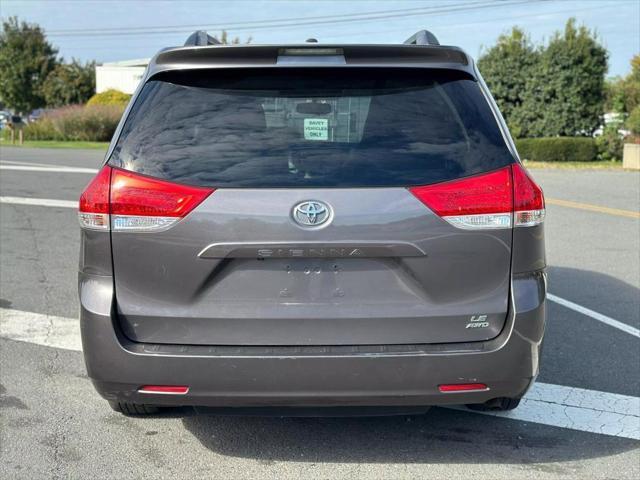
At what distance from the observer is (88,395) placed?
4.37 metres

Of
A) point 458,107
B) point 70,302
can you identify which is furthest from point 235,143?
point 70,302

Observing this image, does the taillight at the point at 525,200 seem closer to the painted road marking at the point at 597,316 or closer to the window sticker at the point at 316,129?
the window sticker at the point at 316,129

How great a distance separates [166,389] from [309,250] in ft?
2.74

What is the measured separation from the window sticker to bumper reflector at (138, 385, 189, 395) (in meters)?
1.16

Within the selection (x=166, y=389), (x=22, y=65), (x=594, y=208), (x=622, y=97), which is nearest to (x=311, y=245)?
(x=166, y=389)

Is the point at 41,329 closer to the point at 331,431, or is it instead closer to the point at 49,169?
the point at 331,431

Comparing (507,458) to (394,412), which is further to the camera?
(507,458)

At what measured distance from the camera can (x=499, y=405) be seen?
3781mm

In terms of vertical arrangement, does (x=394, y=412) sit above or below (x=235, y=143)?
below

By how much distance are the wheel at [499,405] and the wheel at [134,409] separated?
1.71 meters

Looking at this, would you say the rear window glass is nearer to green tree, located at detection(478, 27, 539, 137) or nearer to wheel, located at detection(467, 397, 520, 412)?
wheel, located at detection(467, 397, 520, 412)

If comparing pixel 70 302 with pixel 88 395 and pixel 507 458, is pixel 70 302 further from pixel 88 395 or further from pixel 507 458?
pixel 507 458

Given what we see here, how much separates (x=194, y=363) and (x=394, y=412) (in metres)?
0.90

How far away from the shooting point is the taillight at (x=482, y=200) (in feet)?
10.0
